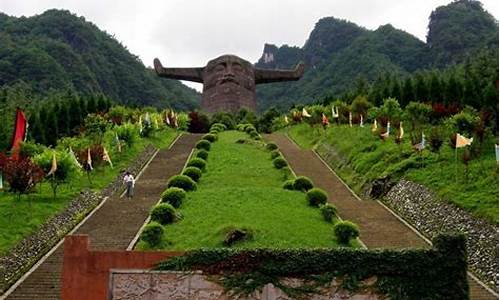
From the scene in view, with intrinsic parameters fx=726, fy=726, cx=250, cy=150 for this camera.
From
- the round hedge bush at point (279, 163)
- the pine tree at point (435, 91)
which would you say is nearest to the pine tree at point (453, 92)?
the pine tree at point (435, 91)

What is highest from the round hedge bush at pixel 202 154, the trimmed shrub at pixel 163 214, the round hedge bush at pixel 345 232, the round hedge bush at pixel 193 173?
the round hedge bush at pixel 202 154

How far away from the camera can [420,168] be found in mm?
24469

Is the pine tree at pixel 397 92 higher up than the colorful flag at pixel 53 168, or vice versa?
the pine tree at pixel 397 92

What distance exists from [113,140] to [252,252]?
18783 millimetres

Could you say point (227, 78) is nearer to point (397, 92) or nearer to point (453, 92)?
point (397, 92)

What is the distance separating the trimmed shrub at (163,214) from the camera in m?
19.2

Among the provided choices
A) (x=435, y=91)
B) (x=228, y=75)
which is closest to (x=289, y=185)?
(x=435, y=91)

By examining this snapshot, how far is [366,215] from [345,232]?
4.38 meters

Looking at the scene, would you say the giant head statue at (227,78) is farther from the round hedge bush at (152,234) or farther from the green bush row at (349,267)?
the green bush row at (349,267)

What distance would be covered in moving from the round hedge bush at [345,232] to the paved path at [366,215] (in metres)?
0.73

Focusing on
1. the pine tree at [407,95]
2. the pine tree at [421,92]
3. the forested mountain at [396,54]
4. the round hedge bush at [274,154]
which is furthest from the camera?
the forested mountain at [396,54]

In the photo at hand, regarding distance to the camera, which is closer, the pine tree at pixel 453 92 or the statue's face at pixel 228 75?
the pine tree at pixel 453 92

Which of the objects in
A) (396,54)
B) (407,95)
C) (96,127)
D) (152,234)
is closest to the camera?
(152,234)

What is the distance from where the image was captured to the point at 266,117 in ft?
165
